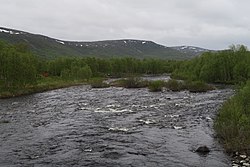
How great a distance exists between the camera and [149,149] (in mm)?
24766

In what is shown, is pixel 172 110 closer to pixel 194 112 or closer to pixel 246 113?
pixel 194 112

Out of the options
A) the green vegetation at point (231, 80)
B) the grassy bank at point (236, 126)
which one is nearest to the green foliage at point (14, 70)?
the green vegetation at point (231, 80)

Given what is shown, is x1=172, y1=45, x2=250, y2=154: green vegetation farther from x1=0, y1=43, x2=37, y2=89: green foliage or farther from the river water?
x1=0, y1=43, x2=37, y2=89: green foliage

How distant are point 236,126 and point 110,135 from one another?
10.1 m

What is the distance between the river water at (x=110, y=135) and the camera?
22188 mm

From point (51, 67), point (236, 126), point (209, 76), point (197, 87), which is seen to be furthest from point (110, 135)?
point (51, 67)

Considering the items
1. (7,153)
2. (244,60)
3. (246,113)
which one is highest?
(244,60)

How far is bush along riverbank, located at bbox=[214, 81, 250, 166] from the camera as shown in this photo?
23.1m

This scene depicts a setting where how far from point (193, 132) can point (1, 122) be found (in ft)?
64.0

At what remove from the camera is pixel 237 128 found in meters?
25.5

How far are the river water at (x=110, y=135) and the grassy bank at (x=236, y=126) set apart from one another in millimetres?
945

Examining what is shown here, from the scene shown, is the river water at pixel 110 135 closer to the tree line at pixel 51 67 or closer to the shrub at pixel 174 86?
the shrub at pixel 174 86

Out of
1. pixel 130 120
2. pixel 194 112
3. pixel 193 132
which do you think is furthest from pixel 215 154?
pixel 194 112

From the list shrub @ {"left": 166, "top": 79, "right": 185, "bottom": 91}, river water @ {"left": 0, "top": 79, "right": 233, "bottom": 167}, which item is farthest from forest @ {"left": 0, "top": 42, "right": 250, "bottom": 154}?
shrub @ {"left": 166, "top": 79, "right": 185, "bottom": 91}
